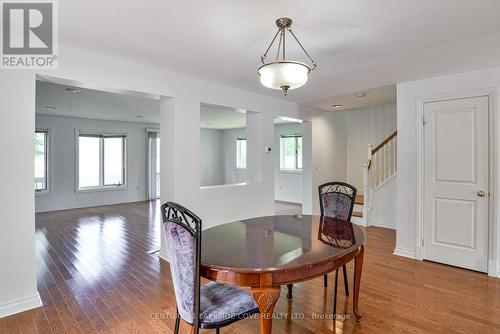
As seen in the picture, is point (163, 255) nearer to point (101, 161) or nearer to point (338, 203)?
point (338, 203)

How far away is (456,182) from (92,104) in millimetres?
6279

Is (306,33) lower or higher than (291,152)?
higher

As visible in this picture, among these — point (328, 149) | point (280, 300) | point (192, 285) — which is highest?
point (328, 149)

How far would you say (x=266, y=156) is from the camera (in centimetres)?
468

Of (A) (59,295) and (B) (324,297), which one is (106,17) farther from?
(B) (324,297)

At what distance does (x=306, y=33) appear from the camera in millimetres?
2332

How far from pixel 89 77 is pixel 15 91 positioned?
63 centimetres

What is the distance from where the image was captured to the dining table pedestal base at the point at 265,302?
148 cm

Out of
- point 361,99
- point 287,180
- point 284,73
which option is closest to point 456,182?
point 361,99

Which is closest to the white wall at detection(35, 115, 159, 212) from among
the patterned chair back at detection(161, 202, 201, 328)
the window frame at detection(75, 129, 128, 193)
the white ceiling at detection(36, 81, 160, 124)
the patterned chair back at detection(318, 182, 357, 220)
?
the window frame at detection(75, 129, 128, 193)

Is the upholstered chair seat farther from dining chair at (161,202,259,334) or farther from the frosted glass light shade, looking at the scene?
the frosted glass light shade

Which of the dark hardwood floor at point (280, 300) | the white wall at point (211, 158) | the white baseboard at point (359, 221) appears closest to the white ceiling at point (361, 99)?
the white baseboard at point (359, 221)

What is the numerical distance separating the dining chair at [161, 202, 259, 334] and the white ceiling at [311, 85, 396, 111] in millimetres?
3573

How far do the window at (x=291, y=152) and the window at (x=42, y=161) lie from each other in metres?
6.13
